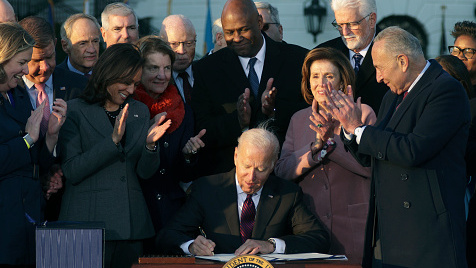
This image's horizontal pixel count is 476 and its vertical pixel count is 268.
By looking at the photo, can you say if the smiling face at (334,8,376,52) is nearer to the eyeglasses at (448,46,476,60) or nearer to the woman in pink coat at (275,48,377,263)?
the woman in pink coat at (275,48,377,263)

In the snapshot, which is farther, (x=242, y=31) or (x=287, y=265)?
(x=242, y=31)

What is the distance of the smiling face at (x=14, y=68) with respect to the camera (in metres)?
4.63

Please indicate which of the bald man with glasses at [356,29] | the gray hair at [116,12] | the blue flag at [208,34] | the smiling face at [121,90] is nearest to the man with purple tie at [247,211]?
the smiling face at [121,90]

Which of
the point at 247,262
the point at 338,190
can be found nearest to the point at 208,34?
the point at 338,190

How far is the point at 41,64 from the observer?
5379 mm

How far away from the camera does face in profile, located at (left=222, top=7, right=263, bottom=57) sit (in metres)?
5.57

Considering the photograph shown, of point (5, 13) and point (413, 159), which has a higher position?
point (5, 13)

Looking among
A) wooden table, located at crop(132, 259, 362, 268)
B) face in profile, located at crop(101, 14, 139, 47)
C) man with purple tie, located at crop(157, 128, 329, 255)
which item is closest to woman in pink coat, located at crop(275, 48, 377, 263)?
man with purple tie, located at crop(157, 128, 329, 255)

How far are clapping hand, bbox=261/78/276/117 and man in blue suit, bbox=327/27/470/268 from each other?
71cm

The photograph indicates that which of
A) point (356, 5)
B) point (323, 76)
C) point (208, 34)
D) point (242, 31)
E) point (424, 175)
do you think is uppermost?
point (356, 5)

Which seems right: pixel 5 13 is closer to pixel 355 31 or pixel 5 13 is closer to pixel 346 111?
pixel 355 31

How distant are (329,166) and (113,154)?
1.28 metres

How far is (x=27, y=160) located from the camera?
4582mm

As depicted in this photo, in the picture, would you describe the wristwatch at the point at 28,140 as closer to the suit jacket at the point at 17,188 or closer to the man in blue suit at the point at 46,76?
the suit jacket at the point at 17,188
